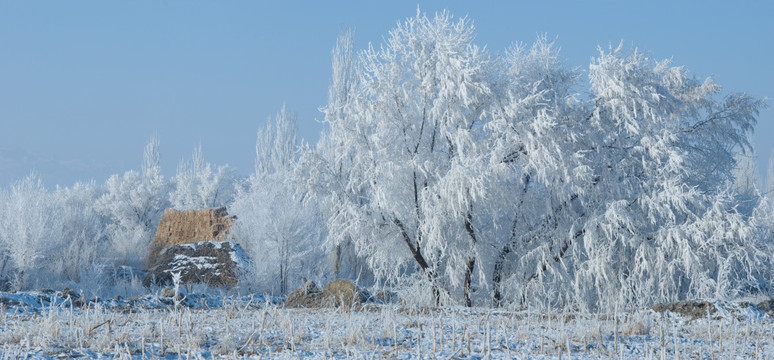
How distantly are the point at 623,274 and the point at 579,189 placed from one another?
2.97 metres

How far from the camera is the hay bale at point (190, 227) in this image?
32.8 meters

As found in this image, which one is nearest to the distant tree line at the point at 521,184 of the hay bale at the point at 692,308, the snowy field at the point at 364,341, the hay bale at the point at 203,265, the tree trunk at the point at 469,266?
the tree trunk at the point at 469,266

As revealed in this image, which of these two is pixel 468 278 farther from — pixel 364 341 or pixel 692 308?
pixel 364 341

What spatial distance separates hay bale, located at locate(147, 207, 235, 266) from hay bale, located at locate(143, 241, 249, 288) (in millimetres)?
5392

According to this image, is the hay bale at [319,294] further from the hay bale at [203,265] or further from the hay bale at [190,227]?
the hay bale at [190,227]

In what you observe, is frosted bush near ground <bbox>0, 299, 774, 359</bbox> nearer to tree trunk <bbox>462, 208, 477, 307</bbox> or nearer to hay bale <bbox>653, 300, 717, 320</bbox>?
hay bale <bbox>653, 300, 717, 320</bbox>

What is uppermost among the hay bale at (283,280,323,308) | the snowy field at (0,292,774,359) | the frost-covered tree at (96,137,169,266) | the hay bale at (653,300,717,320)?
the frost-covered tree at (96,137,169,266)

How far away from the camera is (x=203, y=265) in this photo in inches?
1006

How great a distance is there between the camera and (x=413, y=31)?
52.6 ft

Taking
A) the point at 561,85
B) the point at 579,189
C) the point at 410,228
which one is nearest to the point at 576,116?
the point at 561,85

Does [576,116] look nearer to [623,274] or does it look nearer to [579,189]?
[579,189]

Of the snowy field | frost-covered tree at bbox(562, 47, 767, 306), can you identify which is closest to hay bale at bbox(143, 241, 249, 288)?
frost-covered tree at bbox(562, 47, 767, 306)

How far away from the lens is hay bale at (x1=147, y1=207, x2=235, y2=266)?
32.8 m

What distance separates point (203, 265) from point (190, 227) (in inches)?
325
